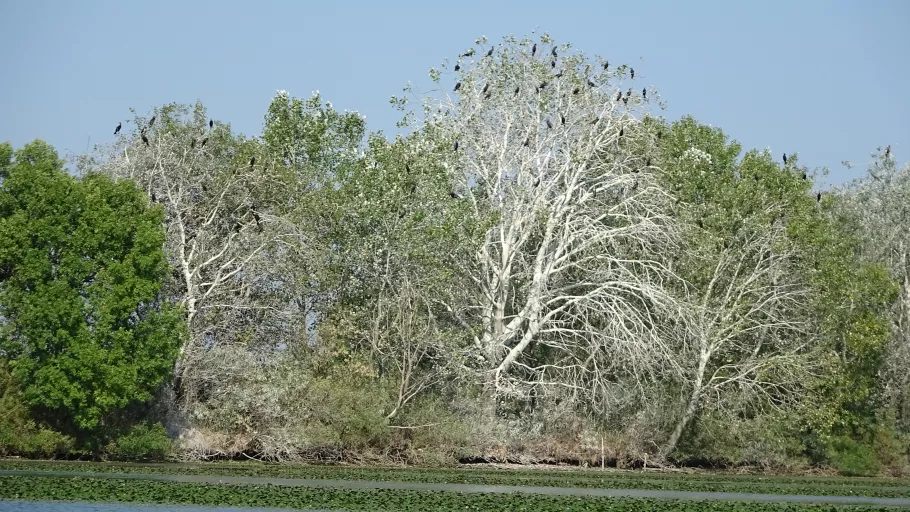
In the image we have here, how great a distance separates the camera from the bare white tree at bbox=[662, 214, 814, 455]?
48.8 m

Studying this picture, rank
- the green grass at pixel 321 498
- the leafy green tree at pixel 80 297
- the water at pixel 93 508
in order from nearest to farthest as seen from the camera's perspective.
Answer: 1. the water at pixel 93 508
2. the green grass at pixel 321 498
3. the leafy green tree at pixel 80 297

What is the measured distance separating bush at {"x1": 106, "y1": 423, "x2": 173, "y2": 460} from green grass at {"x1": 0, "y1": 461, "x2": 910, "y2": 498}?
1842mm

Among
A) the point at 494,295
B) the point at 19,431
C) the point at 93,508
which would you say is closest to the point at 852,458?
the point at 494,295

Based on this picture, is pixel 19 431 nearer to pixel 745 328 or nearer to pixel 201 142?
pixel 201 142

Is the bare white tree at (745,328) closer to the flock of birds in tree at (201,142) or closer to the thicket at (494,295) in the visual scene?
the thicket at (494,295)

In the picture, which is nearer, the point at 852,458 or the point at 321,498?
the point at 321,498

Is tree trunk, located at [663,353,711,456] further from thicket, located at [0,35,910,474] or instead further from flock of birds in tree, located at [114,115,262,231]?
flock of birds in tree, located at [114,115,262,231]

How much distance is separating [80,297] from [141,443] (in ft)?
17.0

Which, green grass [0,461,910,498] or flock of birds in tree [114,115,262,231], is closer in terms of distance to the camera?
green grass [0,461,910,498]

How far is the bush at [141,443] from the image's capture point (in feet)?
142

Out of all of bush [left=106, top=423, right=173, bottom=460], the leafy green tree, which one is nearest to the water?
the leafy green tree

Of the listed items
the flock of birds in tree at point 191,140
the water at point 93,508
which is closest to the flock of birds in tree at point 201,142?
the flock of birds in tree at point 191,140

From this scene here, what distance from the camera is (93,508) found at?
27.7 metres

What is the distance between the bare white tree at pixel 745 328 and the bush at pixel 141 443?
60.8ft
